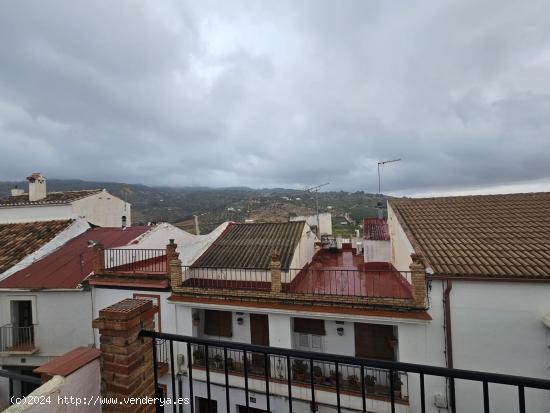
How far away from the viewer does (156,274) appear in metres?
9.86

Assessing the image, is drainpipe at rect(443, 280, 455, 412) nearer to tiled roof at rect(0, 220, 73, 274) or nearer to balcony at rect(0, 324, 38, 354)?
balcony at rect(0, 324, 38, 354)

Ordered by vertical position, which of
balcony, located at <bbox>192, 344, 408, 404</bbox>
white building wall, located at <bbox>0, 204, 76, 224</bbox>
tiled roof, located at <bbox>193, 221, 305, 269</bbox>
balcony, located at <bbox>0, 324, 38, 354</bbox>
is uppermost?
white building wall, located at <bbox>0, 204, 76, 224</bbox>

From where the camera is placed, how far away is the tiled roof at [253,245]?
1062 cm

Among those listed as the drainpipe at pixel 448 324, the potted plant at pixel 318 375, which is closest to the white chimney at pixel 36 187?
the potted plant at pixel 318 375

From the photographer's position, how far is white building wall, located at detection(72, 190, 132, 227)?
51.0ft

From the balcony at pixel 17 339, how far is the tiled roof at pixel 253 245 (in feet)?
21.5

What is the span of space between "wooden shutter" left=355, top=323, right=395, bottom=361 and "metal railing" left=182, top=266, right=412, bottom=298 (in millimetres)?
1105

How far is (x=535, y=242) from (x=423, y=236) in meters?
2.84

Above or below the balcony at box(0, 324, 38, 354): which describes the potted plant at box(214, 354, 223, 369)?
below

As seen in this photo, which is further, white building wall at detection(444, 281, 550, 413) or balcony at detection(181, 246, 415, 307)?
balcony at detection(181, 246, 415, 307)

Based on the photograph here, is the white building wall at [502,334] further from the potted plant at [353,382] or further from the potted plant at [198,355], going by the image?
the potted plant at [198,355]

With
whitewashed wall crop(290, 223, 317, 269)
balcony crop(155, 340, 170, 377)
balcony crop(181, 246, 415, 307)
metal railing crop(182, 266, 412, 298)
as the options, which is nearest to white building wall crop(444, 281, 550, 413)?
balcony crop(181, 246, 415, 307)

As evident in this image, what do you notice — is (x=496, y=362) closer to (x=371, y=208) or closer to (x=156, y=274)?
(x=156, y=274)

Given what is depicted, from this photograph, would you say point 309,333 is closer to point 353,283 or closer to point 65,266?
point 353,283
